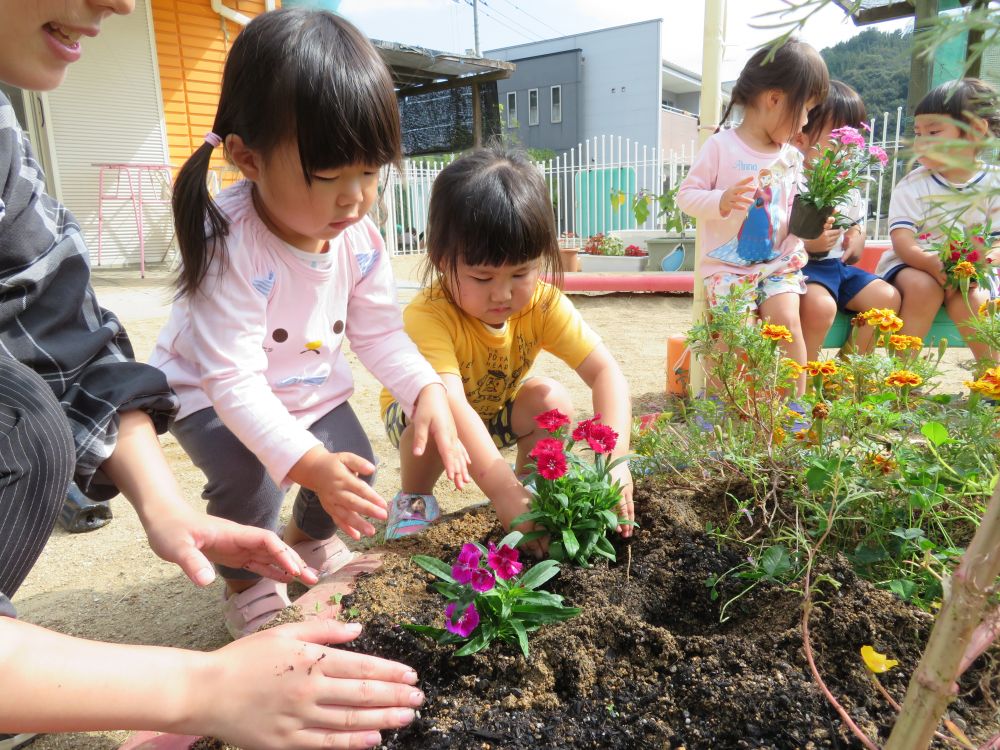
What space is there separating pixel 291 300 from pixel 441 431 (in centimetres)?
55

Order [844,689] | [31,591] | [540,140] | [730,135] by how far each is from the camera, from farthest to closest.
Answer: [540,140], [730,135], [31,591], [844,689]

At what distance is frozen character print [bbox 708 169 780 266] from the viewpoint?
310cm

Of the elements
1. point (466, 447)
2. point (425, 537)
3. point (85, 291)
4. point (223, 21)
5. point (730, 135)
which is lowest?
point (425, 537)

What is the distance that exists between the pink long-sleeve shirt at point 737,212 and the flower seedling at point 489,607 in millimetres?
2185

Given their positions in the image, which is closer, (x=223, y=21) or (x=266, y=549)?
(x=266, y=549)

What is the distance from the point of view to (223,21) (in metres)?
9.05

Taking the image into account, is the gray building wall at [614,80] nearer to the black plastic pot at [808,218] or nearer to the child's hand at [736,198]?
the black plastic pot at [808,218]

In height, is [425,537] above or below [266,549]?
below

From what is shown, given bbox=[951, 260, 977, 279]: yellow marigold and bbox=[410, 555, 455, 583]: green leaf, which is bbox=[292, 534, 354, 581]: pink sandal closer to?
bbox=[410, 555, 455, 583]: green leaf

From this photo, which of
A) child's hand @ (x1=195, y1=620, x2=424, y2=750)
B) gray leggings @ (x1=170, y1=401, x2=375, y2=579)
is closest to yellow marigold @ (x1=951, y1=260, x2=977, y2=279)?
gray leggings @ (x1=170, y1=401, x2=375, y2=579)

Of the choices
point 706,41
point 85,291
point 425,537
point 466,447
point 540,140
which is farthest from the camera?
point 540,140

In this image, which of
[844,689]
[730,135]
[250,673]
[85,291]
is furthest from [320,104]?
[730,135]

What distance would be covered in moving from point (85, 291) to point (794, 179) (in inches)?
116

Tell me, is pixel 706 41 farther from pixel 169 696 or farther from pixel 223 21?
pixel 223 21
